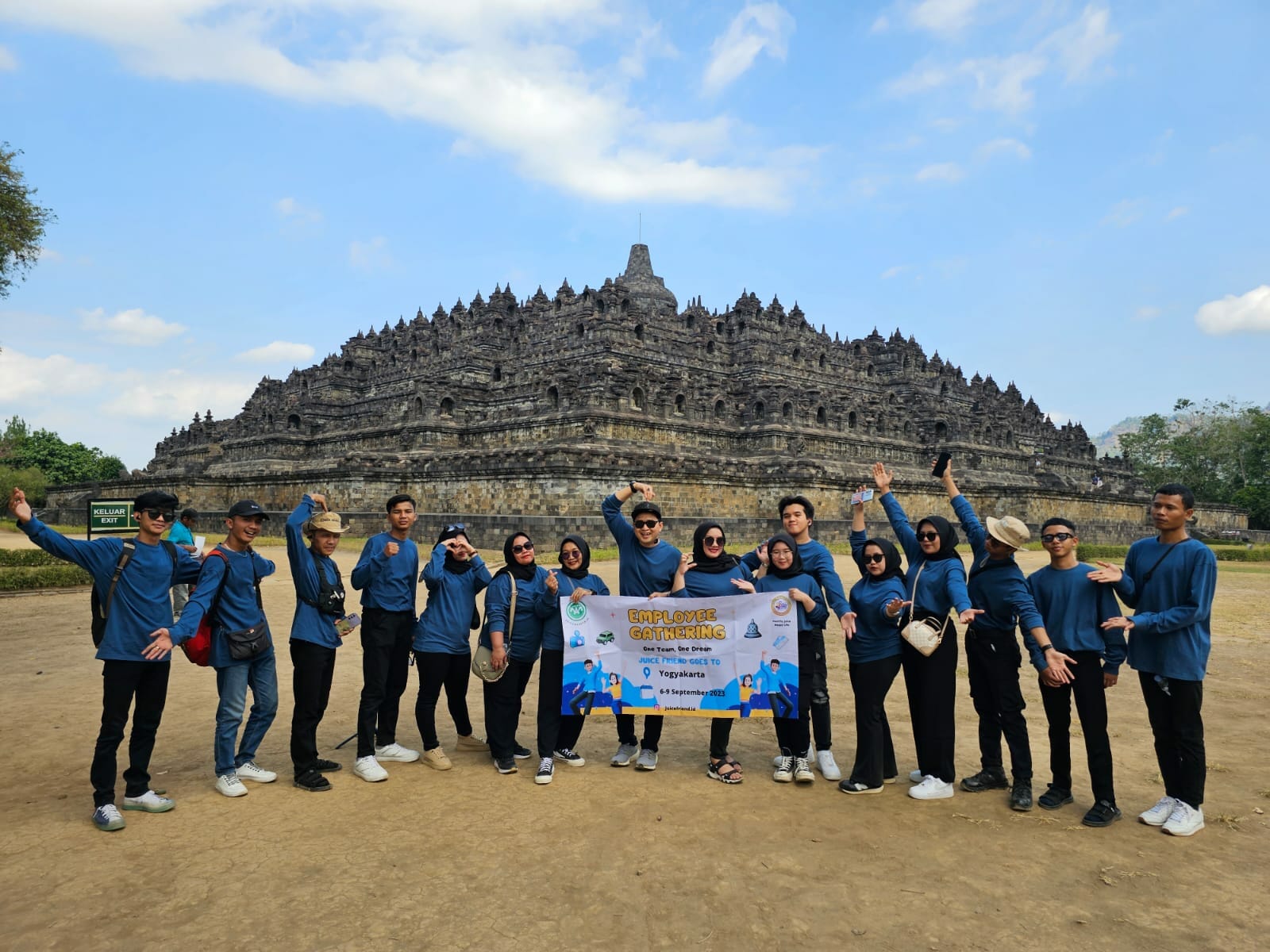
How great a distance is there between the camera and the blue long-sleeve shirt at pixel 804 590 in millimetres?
6742

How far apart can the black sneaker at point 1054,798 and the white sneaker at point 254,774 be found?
604cm

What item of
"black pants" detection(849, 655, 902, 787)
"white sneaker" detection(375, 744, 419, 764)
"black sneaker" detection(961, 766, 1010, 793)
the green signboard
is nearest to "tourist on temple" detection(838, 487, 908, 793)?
"black pants" detection(849, 655, 902, 787)

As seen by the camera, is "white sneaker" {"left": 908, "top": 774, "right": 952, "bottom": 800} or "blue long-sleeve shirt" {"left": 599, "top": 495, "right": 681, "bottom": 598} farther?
"blue long-sleeve shirt" {"left": 599, "top": 495, "right": 681, "bottom": 598}

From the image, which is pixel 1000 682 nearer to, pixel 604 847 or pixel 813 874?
pixel 813 874

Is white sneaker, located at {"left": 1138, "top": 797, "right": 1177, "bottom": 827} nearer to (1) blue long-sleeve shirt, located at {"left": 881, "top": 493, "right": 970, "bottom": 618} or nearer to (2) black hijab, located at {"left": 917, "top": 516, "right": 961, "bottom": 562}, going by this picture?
(1) blue long-sleeve shirt, located at {"left": 881, "top": 493, "right": 970, "bottom": 618}

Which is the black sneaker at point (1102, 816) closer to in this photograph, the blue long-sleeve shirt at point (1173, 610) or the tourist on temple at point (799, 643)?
the blue long-sleeve shirt at point (1173, 610)

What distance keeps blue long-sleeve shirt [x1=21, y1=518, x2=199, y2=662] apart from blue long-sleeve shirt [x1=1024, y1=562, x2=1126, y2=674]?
20.8 ft

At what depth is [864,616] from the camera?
21.8 ft

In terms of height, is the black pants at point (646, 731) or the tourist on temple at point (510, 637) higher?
the tourist on temple at point (510, 637)

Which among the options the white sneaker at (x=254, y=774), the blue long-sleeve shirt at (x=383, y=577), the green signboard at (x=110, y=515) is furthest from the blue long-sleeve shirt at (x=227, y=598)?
the green signboard at (x=110, y=515)

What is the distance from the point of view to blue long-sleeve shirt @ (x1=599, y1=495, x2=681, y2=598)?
23.5ft

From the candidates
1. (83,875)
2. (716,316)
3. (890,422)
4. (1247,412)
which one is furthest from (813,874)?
(1247,412)

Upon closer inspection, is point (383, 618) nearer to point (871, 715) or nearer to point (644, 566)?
point (644, 566)

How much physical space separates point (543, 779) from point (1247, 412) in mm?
77769
